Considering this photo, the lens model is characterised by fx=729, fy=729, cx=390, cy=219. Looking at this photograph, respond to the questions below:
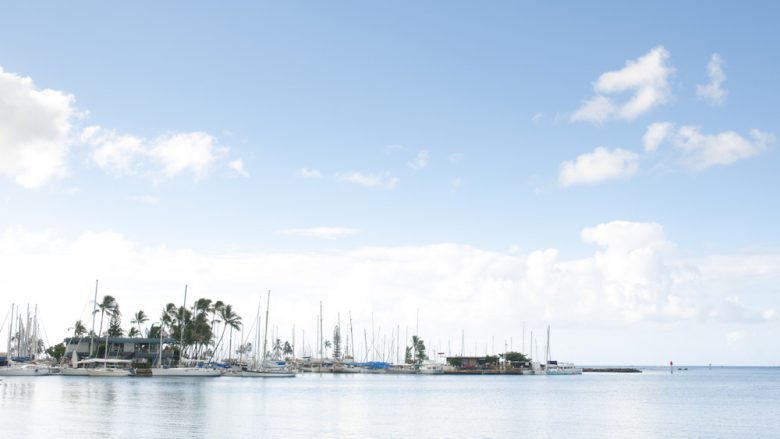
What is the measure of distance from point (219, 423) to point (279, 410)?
14.8m

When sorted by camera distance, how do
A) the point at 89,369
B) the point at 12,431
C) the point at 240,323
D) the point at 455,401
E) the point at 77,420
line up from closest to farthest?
the point at 12,431 → the point at 77,420 → the point at 455,401 → the point at 89,369 → the point at 240,323

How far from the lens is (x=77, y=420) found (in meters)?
47.6

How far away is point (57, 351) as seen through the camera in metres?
160

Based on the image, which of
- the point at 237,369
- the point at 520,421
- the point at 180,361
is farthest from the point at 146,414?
the point at 237,369

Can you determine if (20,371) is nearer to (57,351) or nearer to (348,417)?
(57,351)

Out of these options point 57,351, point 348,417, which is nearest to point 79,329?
point 57,351

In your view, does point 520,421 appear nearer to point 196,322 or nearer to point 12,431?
point 12,431

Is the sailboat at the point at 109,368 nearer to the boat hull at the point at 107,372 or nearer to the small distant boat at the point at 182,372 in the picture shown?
the boat hull at the point at 107,372

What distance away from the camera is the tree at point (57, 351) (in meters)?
157

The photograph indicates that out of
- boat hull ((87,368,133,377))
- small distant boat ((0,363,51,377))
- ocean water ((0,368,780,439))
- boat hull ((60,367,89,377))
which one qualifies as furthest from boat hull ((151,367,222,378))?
ocean water ((0,368,780,439))

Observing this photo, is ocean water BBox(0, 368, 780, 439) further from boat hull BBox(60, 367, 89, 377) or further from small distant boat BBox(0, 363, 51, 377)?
boat hull BBox(60, 367, 89, 377)

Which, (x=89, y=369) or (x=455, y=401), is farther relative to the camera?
(x=89, y=369)

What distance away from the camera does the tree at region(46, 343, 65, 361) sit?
157m

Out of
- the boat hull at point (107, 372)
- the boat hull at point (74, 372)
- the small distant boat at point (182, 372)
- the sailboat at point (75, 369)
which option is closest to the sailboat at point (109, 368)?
the boat hull at point (107, 372)
